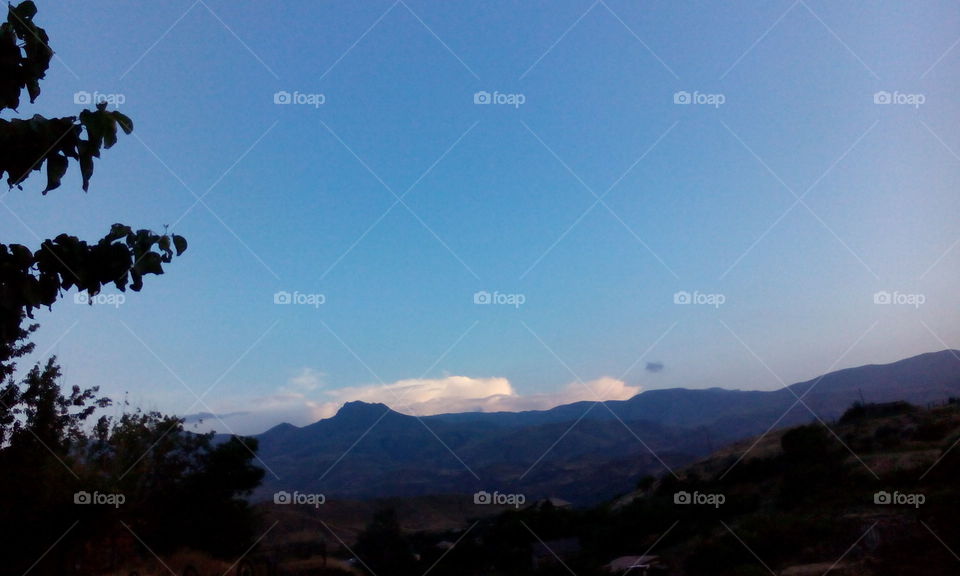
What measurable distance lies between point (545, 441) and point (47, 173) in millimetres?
26027

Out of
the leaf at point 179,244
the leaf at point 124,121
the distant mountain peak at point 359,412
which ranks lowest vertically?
the leaf at point 179,244

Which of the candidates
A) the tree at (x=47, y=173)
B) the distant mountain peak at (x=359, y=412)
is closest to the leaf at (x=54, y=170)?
the tree at (x=47, y=173)

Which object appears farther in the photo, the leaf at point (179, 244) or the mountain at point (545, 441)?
the mountain at point (545, 441)

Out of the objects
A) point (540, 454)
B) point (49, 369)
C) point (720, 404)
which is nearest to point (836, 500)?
point (540, 454)

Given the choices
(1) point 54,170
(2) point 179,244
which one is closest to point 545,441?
(2) point 179,244

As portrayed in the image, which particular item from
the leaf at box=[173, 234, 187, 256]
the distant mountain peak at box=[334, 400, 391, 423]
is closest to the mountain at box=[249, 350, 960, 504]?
the distant mountain peak at box=[334, 400, 391, 423]

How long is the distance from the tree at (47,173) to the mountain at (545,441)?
1424 centimetres

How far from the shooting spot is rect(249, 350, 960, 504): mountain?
923 inches

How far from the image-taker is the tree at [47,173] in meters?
4.13

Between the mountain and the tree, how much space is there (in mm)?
14243

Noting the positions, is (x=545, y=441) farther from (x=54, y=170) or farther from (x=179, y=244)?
(x=54, y=170)

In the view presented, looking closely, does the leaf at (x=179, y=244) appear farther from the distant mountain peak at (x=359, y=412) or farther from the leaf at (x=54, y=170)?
the distant mountain peak at (x=359, y=412)

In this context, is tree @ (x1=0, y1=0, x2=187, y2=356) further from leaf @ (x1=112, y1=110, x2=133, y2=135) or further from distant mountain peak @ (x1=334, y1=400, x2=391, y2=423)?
distant mountain peak @ (x1=334, y1=400, x2=391, y2=423)

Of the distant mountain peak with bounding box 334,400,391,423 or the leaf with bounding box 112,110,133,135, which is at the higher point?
the distant mountain peak with bounding box 334,400,391,423
